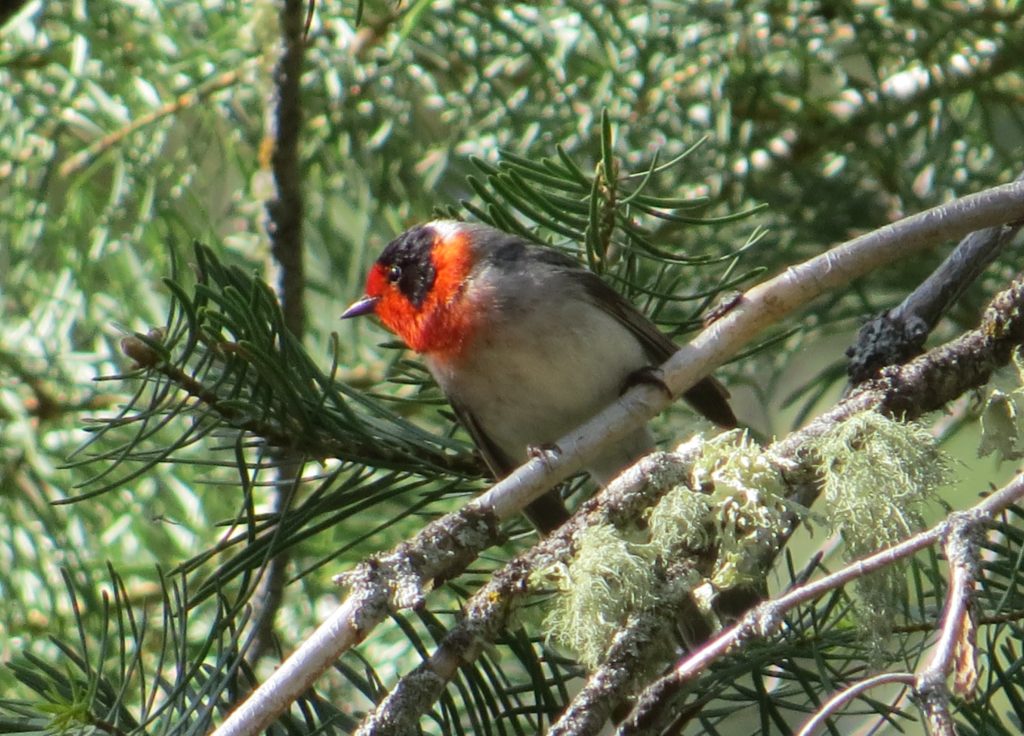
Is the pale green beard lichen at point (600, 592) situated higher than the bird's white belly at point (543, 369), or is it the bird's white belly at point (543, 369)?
the bird's white belly at point (543, 369)

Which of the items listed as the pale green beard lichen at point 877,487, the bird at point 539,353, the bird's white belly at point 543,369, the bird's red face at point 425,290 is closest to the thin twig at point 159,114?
the bird's red face at point 425,290

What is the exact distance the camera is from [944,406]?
1.87 metres

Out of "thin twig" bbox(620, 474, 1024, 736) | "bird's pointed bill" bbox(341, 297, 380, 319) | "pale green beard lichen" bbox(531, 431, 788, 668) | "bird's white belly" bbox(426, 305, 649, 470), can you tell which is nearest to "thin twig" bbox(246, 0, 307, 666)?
"bird's pointed bill" bbox(341, 297, 380, 319)

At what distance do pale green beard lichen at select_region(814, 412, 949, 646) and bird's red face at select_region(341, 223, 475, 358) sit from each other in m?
1.50

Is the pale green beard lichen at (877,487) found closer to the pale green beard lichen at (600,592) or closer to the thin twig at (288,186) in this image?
the pale green beard lichen at (600,592)

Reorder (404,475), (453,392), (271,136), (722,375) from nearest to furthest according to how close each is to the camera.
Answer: (404,475)
(453,392)
(271,136)
(722,375)

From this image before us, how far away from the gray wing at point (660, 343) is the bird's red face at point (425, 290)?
0.31 meters

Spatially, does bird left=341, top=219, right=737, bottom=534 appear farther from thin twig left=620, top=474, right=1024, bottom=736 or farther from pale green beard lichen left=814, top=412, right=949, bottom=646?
thin twig left=620, top=474, right=1024, bottom=736

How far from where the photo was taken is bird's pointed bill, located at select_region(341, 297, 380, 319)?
11.1 feet

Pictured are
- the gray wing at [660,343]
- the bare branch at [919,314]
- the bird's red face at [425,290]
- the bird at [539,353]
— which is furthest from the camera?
the bird's red face at [425,290]

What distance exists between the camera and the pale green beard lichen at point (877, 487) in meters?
1.58

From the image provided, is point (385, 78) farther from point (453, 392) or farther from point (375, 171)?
point (453, 392)

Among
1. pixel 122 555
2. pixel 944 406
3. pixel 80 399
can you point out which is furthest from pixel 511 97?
pixel 944 406

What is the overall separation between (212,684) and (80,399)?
212 centimetres
